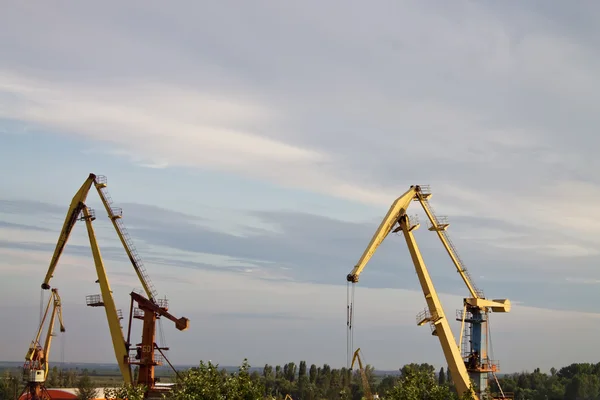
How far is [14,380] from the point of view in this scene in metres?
136

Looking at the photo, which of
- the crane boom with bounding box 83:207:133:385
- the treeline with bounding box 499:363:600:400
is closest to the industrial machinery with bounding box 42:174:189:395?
the crane boom with bounding box 83:207:133:385

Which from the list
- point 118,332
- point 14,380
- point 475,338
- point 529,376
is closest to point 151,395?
point 118,332

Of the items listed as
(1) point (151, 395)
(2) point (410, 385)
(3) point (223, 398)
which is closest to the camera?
(3) point (223, 398)

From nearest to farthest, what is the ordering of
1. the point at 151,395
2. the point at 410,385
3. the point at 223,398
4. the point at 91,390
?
the point at 223,398
the point at 410,385
the point at 151,395
the point at 91,390

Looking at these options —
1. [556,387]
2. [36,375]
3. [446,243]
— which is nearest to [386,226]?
[446,243]

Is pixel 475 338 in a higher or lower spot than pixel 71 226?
lower

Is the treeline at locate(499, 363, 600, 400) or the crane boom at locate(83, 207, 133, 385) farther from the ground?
the crane boom at locate(83, 207, 133, 385)

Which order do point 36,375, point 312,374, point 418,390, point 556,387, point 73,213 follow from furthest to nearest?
point 312,374, point 556,387, point 36,375, point 73,213, point 418,390

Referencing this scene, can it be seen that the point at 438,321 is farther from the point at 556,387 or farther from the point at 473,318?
the point at 556,387

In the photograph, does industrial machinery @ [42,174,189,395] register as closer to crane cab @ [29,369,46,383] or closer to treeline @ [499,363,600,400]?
crane cab @ [29,369,46,383]

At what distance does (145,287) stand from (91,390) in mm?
63150

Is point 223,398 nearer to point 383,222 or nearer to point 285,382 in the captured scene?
point 383,222

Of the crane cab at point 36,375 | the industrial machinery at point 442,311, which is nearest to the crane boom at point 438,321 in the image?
the industrial machinery at point 442,311

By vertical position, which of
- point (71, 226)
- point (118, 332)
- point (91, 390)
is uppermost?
point (71, 226)
